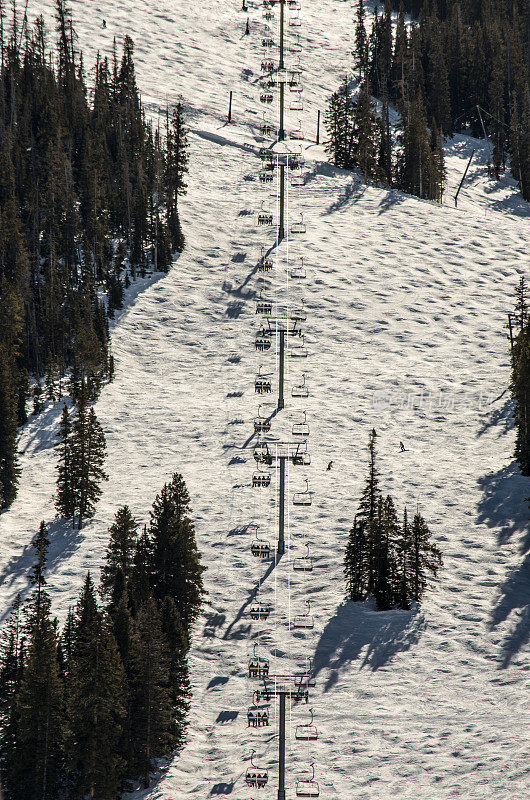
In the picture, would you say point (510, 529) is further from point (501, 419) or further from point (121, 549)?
point (121, 549)

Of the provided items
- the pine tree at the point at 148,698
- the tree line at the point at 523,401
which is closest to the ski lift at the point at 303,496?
the tree line at the point at 523,401

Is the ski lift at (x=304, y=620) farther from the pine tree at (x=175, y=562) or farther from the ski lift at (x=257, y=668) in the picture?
the pine tree at (x=175, y=562)

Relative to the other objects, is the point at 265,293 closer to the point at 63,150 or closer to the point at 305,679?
the point at 63,150

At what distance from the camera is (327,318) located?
235ft

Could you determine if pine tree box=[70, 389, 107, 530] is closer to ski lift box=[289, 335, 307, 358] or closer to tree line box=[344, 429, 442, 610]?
tree line box=[344, 429, 442, 610]

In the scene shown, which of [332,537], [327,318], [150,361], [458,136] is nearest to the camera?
[332,537]

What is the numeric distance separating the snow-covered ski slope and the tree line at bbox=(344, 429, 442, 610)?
93cm

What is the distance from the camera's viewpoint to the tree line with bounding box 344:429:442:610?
144ft

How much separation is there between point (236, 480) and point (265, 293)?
930 inches

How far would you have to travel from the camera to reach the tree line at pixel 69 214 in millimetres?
60625

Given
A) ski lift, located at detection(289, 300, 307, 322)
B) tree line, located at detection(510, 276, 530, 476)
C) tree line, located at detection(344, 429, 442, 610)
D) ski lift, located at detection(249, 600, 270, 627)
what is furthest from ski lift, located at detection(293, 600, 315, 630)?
ski lift, located at detection(289, 300, 307, 322)

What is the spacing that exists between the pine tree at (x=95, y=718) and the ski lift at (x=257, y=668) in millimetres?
5929

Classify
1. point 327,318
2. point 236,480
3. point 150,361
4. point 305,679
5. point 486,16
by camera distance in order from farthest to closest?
point 486,16, point 327,318, point 150,361, point 236,480, point 305,679

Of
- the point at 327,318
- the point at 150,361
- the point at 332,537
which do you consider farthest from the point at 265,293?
the point at 332,537
